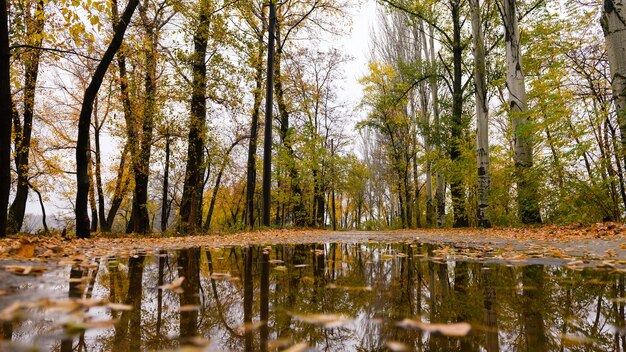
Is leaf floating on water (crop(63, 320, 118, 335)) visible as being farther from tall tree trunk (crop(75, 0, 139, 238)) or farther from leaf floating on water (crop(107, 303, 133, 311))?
tall tree trunk (crop(75, 0, 139, 238))

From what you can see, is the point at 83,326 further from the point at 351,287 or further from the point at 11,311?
the point at 351,287

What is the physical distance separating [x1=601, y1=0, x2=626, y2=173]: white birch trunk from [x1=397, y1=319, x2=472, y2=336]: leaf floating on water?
23.6 feet

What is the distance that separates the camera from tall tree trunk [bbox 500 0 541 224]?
8105 millimetres

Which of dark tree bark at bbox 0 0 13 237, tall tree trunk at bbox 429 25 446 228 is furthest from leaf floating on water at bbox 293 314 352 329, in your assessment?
tall tree trunk at bbox 429 25 446 228

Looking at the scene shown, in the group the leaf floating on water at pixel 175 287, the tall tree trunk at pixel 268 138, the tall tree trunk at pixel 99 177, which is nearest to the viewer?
the leaf floating on water at pixel 175 287

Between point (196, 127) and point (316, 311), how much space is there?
10.3 m

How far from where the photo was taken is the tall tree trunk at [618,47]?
6.16 meters

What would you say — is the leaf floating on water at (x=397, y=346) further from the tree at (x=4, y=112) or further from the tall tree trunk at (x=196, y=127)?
the tall tree trunk at (x=196, y=127)

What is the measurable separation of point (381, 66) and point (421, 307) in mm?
22595

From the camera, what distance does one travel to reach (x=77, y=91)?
18328 millimetres

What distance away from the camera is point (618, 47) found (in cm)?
628

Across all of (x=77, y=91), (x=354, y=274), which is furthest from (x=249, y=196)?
(x=354, y=274)

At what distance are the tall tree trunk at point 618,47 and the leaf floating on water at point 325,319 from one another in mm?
7394

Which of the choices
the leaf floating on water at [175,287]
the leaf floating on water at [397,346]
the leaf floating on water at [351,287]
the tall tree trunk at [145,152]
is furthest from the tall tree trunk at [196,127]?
the leaf floating on water at [397,346]
